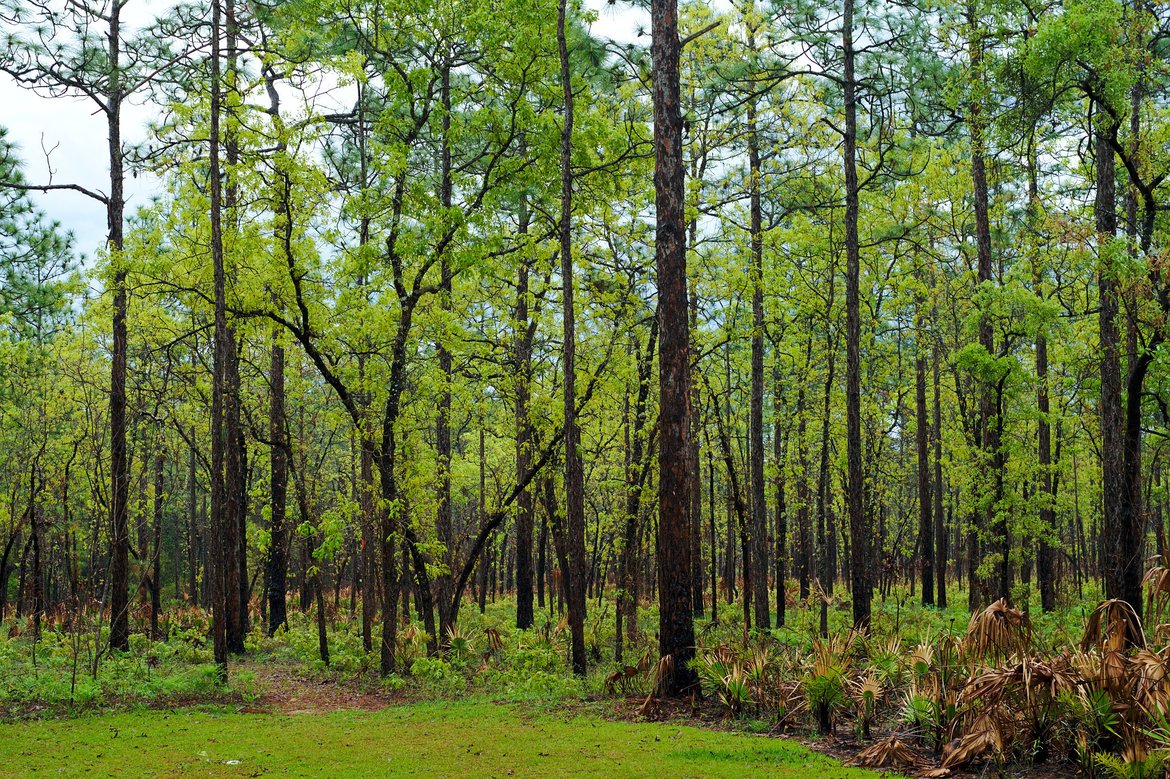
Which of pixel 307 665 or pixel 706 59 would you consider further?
pixel 706 59

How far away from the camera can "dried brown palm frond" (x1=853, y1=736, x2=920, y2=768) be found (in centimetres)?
687

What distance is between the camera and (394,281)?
1426cm

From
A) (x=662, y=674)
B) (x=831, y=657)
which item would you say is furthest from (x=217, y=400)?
(x=831, y=657)

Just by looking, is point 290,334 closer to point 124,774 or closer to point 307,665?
point 307,665

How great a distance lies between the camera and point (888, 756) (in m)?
6.97

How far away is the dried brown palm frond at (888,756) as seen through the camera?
6871 mm

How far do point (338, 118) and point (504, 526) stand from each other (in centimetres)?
2578

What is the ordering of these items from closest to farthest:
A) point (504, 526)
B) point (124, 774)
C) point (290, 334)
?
1. point (124, 774)
2. point (290, 334)
3. point (504, 526)

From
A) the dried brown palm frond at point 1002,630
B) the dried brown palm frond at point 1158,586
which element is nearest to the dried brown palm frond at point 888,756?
the dried brown palm frond at point 1002,630

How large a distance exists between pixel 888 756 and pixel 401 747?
4.52m

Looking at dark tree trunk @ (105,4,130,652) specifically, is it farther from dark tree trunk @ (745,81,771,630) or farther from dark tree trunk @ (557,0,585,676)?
dark tree trunk @ (745,81,771,630)

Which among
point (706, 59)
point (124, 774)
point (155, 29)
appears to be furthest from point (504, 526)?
point (124, 774)

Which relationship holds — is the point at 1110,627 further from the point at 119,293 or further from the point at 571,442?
the point at 119,293

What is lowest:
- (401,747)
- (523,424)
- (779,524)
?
(401,747)
